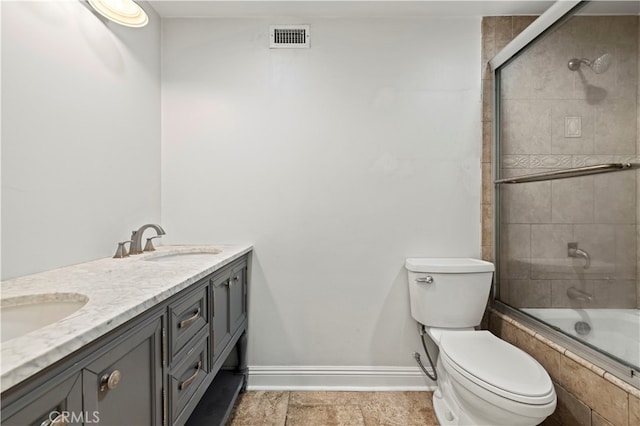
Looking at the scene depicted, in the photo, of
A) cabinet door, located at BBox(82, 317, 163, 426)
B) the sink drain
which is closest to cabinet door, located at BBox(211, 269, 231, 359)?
cabinet door, located at BBox(82, 317, 163, 426)

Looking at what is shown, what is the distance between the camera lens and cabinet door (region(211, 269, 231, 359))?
49.6 inches

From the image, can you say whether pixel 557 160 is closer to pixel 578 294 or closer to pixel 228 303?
pixel 578 294

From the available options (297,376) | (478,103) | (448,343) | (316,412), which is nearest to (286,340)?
(297,376)

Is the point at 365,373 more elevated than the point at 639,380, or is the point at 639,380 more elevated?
the point at 639,380

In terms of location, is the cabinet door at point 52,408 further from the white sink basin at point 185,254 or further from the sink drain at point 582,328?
the sink drain at point 582,328

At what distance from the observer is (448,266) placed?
1647 millimetres

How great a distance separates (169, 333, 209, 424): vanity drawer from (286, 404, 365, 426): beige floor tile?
67 cm

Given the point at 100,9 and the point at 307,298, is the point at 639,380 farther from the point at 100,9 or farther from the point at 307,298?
the point at 100,9

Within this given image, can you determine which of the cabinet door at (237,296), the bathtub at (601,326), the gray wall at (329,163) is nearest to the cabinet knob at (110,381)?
the cabinet door at (237,296)

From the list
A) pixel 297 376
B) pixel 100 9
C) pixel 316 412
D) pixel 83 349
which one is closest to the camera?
pixel 83 349

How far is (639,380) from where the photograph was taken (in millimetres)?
1047

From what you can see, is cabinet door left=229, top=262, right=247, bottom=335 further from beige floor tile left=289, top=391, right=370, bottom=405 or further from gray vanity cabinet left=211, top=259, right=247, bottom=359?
beige floor tile left=289, top=391, right=370, bottom=405

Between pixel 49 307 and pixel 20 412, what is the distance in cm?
46

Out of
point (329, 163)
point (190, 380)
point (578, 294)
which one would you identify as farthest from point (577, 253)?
point (190, 380)
